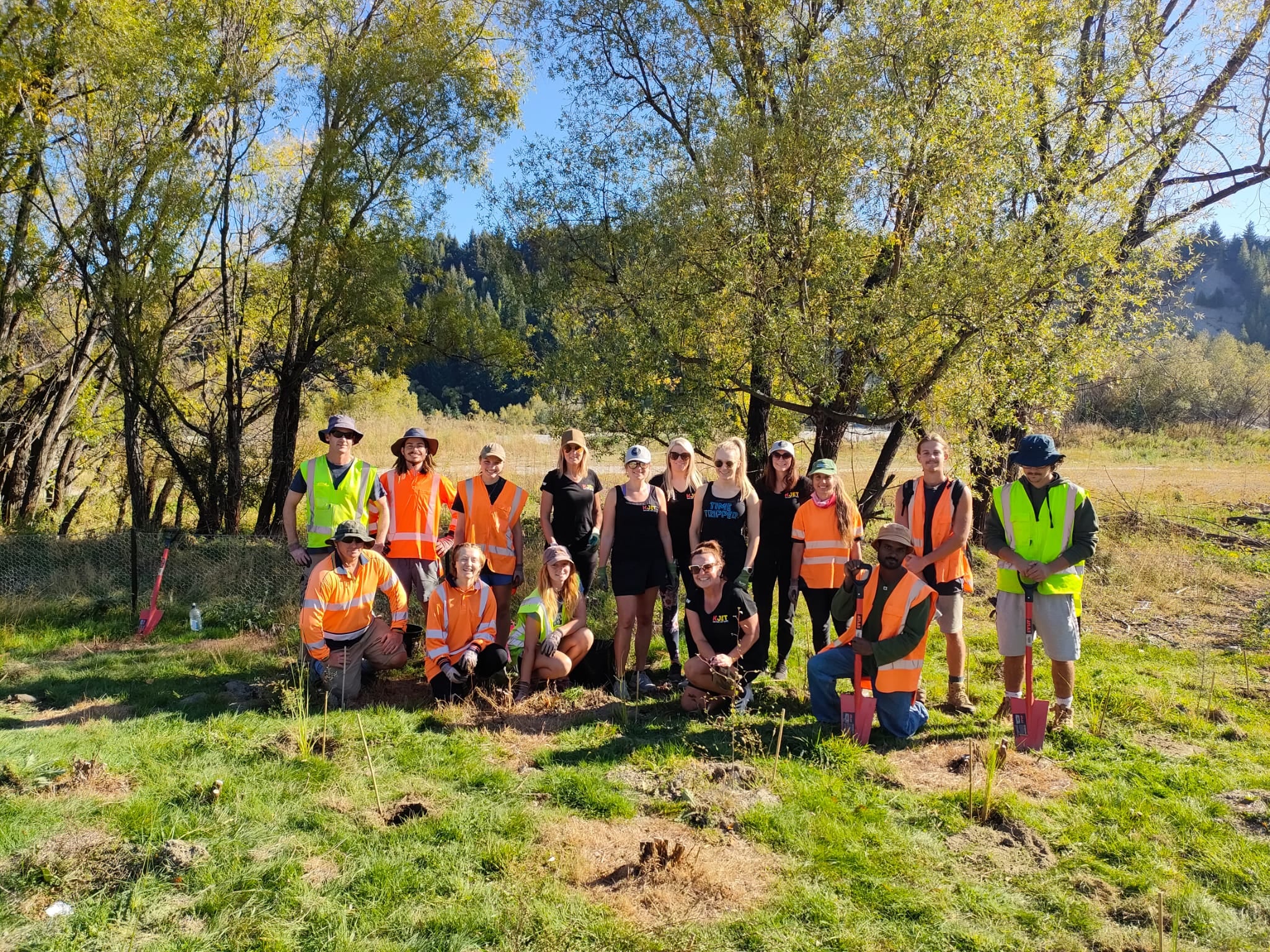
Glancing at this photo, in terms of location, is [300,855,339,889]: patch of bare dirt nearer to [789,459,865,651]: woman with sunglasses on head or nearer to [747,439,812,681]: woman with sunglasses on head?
[747,439,812,681]: woman with sunglasses on head

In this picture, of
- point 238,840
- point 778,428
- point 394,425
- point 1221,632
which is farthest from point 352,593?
point 394,425

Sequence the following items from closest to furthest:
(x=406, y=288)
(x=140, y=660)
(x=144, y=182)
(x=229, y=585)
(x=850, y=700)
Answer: (x=850, y=700)
(x=140, y=660)
(x=229, y=585)
(x=144, y=182)
(x=406, y=288)

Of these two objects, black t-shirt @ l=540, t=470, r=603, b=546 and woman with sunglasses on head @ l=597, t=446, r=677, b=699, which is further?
black t-shirt @ l=540, t=470, r=603, b=546

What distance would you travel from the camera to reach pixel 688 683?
5.23m

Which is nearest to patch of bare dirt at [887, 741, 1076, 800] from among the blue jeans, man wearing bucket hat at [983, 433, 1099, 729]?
the blue jeans

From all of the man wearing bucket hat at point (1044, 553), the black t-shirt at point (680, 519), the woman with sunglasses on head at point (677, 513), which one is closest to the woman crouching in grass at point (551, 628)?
the woman with sunglasses on head at point (677, 513)

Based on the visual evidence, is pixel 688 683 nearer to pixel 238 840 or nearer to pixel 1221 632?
pixel 238 840

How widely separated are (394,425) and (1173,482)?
70.3 feet

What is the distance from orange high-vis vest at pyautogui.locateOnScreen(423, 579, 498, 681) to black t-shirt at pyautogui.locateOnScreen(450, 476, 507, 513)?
73 cm

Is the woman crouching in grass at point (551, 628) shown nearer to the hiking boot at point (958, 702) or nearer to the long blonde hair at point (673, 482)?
the long blonde hair at point (673, 482)

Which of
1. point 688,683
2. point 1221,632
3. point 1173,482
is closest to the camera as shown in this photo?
point 688,683

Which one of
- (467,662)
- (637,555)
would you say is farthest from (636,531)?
(467,662)

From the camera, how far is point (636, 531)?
5.48 meters

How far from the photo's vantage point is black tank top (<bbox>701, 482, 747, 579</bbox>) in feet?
17.8
